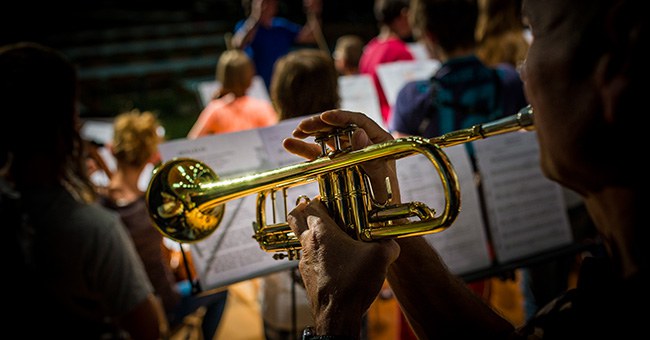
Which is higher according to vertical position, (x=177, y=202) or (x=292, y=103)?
(x=292, y=103)

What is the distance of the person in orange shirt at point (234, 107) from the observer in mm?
3203

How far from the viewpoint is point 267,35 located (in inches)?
169

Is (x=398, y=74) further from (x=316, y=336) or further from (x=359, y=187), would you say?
(x=316, y=336)

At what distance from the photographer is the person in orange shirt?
126 inches

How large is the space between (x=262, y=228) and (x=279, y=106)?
824 mm

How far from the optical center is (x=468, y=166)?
197cm

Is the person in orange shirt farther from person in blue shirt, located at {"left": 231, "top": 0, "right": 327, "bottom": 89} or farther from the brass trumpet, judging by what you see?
the brass trumpet

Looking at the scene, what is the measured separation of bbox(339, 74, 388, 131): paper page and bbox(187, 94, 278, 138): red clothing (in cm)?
51

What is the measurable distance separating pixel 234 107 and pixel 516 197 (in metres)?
2.00

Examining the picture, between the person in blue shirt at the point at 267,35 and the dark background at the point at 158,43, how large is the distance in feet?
13.4

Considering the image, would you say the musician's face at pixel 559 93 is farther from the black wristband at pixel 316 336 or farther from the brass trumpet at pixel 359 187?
the black wristband at pixel 316 336

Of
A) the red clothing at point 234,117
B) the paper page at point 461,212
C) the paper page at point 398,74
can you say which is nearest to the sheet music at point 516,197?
the paper page at point 461,212

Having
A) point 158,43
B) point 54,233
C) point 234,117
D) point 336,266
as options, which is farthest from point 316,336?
point 158,43

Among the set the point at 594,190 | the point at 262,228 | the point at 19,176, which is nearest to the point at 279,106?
the point at 262,228
